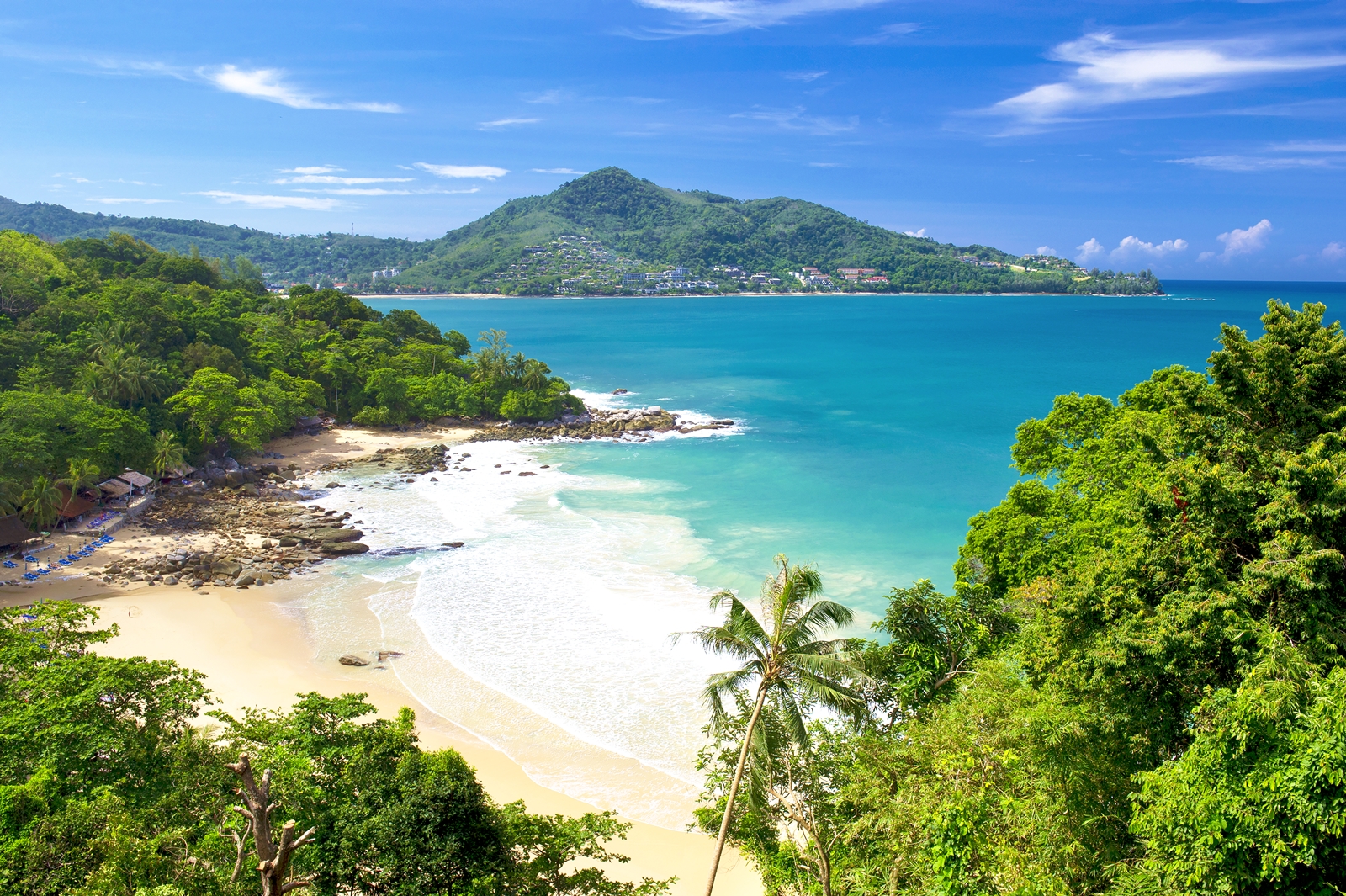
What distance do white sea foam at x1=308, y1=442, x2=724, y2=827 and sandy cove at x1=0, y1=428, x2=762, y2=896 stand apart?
0.65 meters

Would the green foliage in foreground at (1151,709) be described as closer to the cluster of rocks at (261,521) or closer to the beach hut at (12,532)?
the cluster of rocks at (261,521)

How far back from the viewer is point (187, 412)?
35875 mm

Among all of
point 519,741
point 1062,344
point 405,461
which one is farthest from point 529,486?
point 1062,344

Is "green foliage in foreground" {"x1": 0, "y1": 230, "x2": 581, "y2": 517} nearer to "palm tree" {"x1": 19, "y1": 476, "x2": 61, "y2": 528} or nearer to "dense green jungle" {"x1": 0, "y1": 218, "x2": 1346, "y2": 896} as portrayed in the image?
"palm tree" {"x1": 19, "y1": 476, "x2": 61, "y2": 528}

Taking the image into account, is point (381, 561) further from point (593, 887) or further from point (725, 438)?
point (725, 438)

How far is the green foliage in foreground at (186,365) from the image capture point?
3062 cm

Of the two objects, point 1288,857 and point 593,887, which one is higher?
point 1288,857

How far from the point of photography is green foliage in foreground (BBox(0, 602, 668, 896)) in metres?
8.14

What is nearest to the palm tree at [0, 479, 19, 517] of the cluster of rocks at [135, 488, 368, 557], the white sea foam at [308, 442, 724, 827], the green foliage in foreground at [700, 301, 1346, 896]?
the cluster of rocks at [135, 488, 368, 557]

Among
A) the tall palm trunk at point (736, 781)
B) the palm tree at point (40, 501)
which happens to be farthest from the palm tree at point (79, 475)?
the tall palm trunk at point (736, 781)

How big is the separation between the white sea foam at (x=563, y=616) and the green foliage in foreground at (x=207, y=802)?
19.2 ft

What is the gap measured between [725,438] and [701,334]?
6715cm

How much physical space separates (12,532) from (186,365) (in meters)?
18.7

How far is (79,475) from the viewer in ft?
91.5
